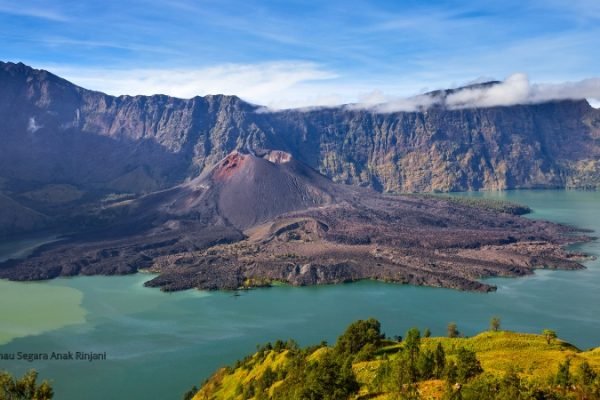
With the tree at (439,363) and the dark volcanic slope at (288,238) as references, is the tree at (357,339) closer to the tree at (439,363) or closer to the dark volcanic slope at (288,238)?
the tree at (439,363)

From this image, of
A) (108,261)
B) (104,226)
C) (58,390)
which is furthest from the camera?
(104,226)

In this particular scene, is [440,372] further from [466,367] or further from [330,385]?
[330,385]

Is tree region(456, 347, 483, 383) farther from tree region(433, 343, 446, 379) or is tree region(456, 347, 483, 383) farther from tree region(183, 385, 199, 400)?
tree region(183, 385, 199, 400)

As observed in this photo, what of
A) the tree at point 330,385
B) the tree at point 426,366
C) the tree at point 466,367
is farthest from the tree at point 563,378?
the tree at point 330,385

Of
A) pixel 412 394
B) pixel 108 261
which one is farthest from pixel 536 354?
pixel 108 261

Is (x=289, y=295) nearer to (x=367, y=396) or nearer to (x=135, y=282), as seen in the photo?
(x=135, y=282)

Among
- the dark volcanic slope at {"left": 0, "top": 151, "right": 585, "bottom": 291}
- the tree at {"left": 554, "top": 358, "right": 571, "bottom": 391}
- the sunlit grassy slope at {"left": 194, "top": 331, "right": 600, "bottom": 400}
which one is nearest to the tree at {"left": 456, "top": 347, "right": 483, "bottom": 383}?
the sunlit grassy slope at {"left": 194, "top": 331, "right": 600, "bottom": 400}
